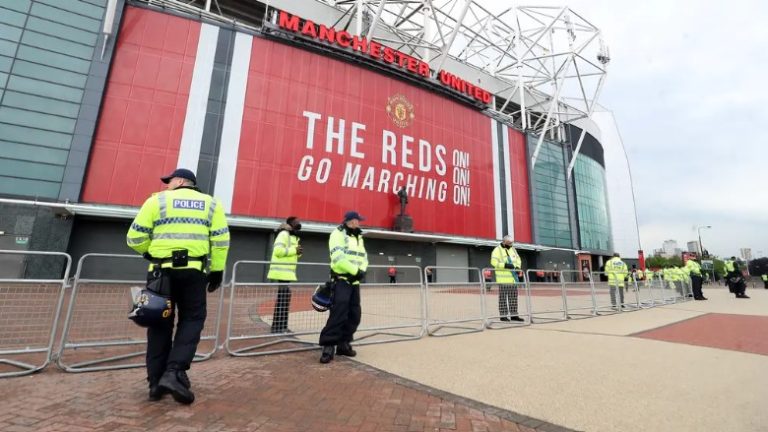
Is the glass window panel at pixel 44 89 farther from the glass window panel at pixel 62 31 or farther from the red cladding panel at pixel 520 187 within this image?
the red cladding panel at pixel 520 187

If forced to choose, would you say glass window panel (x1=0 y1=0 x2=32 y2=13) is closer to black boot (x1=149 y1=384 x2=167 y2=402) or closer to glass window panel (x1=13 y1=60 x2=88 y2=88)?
glass window panel (x1=13 y1=60 x2=88 y2=88)

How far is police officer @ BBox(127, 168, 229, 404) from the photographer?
114 inches

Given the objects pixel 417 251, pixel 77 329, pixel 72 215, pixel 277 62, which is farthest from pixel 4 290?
pixel 417 251

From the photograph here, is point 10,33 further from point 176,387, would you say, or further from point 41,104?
point 176,387

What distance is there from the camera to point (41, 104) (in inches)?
595

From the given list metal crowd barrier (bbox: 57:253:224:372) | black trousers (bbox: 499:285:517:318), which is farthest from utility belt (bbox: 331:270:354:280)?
black trousers (bbox: 499:285:517:318)

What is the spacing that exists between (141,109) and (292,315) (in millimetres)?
17415

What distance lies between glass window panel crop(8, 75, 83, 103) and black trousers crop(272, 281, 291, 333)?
1805 centimetres

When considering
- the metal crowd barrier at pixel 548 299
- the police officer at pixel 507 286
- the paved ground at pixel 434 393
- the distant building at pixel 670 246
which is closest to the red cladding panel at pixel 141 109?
the paved ground at pixel 434 393

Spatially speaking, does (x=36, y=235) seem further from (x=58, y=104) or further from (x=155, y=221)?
(x=155, y=221)

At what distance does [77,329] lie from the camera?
13.0ft

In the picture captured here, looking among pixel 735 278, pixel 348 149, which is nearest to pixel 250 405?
pixel 348 149

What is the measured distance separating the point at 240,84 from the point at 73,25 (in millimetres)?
7668

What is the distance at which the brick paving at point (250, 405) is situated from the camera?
2.40 meters
